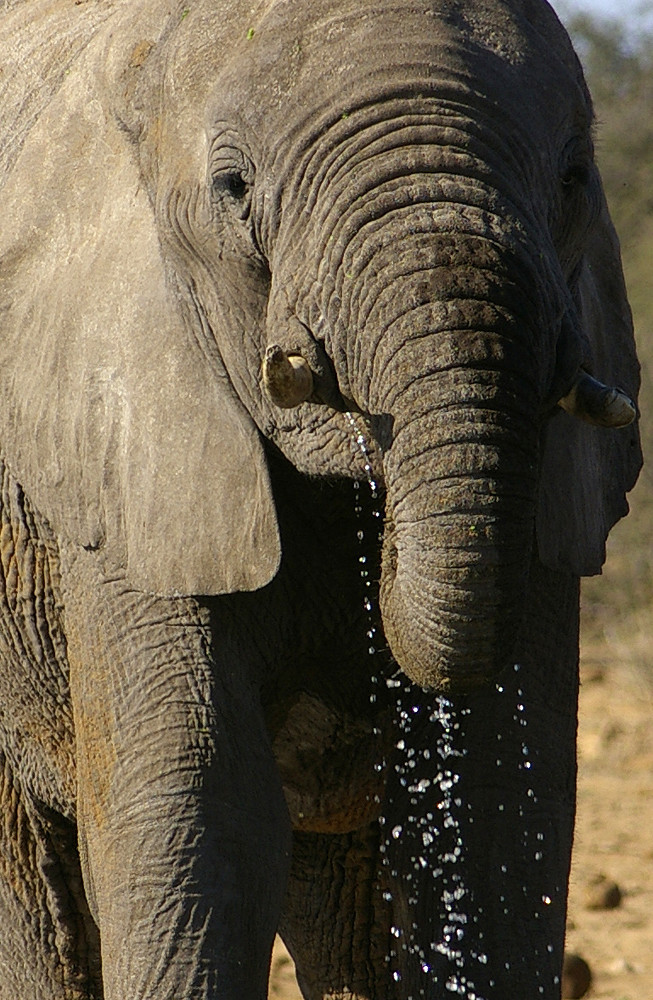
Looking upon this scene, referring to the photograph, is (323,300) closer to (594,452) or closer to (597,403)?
(597,403)

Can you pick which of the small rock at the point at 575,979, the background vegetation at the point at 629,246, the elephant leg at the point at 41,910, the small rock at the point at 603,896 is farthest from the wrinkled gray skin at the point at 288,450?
the background vegetation at the point at 629,246

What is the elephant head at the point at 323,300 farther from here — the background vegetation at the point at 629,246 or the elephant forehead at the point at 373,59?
the background vegetation at the point at 629,246

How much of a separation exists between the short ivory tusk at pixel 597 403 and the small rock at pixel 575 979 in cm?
211

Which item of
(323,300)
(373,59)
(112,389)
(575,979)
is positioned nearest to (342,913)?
(575,979)

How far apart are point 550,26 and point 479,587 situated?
74 centimetres

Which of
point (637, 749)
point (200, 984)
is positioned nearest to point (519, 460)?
point (200, 984)

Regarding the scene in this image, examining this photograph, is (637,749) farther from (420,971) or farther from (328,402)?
(328,402)

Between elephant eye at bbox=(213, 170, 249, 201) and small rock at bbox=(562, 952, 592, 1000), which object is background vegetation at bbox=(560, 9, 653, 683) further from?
elephant eye at bbox=(213, 170, 249, 201)

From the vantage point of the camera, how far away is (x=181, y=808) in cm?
254

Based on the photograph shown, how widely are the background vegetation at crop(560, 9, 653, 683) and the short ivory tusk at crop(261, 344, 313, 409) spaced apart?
2.68 m

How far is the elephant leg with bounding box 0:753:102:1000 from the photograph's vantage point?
325cm

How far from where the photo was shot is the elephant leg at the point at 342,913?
3.41 meters

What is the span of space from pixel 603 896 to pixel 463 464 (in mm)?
2775

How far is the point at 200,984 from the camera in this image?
2.55 meters
